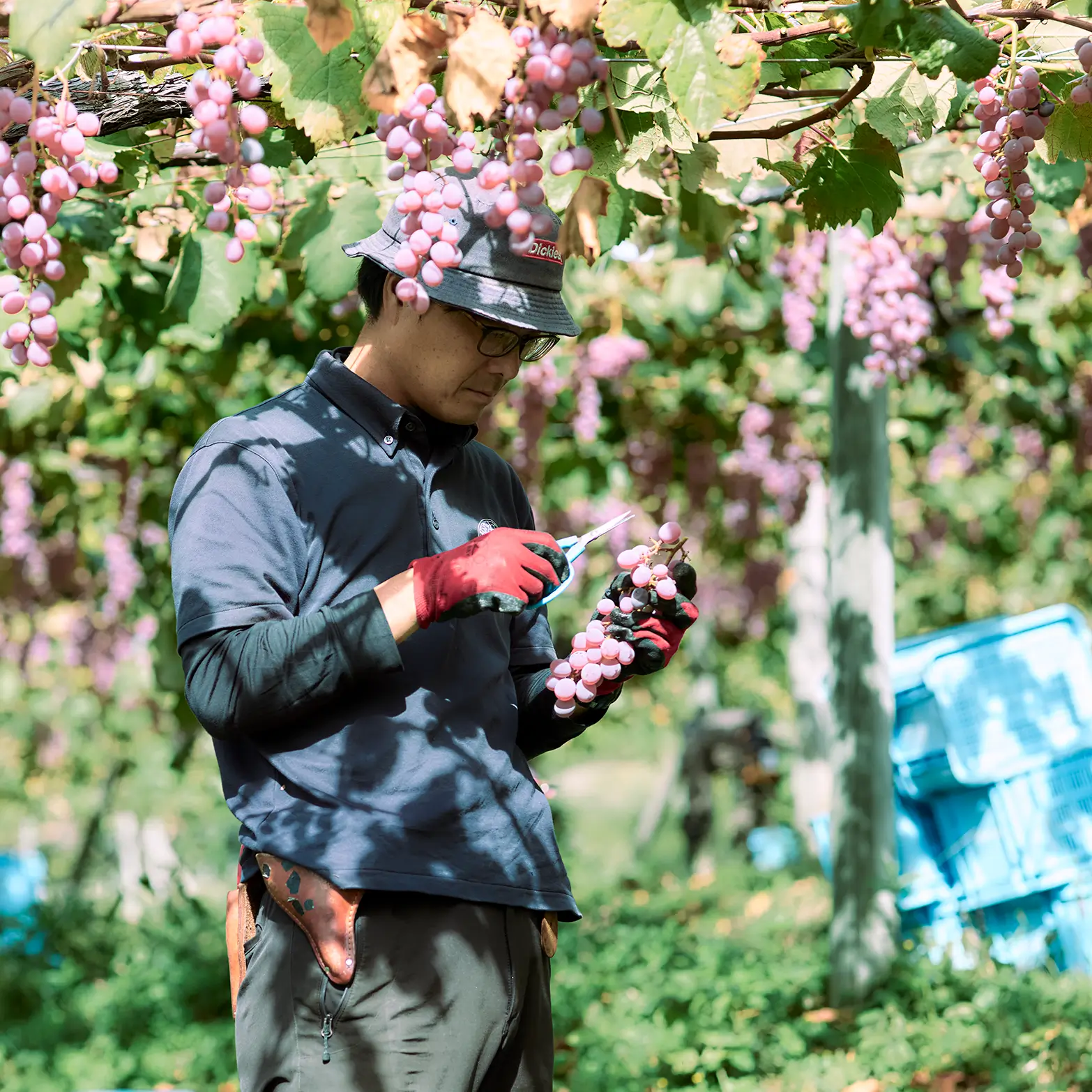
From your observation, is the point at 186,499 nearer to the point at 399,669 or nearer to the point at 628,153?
the point at 399,669

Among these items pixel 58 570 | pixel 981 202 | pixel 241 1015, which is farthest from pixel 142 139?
pixel 58 570

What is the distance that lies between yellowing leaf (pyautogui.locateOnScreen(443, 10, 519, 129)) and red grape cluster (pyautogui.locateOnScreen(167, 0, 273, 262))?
0.18 meters

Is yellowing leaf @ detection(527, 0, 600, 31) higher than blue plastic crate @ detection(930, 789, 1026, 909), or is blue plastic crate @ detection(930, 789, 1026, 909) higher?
yellowing leaf @ detection(527, 0, 600, 31)

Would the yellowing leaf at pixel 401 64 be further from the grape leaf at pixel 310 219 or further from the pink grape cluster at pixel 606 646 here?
the grape leaf at pixel 310 219

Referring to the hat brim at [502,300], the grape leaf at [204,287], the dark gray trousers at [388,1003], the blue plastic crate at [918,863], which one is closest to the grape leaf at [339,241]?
the grape leaf at [204,287]

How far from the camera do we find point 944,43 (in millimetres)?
1365

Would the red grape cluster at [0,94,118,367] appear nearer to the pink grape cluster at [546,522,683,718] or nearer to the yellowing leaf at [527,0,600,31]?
the yellowing leaf at [527,0,600,31]

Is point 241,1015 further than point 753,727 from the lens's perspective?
No

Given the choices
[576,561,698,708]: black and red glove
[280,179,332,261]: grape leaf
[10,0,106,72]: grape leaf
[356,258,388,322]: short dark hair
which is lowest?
[576,561,698,708]: black and red glove

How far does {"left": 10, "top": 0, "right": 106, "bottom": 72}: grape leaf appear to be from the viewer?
1160mm

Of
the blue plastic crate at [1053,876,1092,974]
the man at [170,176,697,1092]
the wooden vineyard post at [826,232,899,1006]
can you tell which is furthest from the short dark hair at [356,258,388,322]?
the blue plastic crate at [1053,876,1092,974]

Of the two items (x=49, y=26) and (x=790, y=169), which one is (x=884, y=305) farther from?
(x=49, y=26)

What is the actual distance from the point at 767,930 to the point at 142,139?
14.6 ft

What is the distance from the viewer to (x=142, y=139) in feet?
7.25
